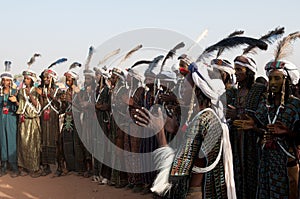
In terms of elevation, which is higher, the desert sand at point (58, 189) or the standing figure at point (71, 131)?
the standing figure at point (71, 131)

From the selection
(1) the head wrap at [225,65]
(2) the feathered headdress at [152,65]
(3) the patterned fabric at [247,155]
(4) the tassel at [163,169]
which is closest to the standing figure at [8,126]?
(2) the feathered headdress at [152,65]

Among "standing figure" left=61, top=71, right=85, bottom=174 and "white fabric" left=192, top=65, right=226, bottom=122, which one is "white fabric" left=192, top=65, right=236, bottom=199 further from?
"standing figure" left=61, top=71, right=85, bottom=174

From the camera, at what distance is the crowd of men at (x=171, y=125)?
290cm

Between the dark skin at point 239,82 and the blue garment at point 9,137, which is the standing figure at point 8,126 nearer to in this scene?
the blue garment at point 9,137

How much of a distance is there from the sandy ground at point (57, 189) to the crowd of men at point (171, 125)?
0.23m

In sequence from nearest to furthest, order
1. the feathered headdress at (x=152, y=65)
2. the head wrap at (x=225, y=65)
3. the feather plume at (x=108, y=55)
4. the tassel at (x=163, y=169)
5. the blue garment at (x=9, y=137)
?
the tassel at (x=163, y=169) → the head wrap at (x=225, y=65) → the feathered headdress at (x=152, y=65) → the blue garment at (x=9, y=137) → the feather plume at (x=108, y=55)

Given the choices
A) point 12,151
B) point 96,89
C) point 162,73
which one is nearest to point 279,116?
point 162,73

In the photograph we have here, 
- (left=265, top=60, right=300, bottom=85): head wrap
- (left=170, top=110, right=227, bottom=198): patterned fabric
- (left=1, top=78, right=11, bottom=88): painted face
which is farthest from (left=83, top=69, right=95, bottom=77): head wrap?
(left=170, top=110, right=227, bottom=198): patterned fabric

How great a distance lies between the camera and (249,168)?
4734 mm

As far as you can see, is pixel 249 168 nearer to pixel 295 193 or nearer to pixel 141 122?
pixel 295 193

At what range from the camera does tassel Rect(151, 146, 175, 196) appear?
2.77 metres

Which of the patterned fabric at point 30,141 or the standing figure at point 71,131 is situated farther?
the patterned fabric at point 30,141

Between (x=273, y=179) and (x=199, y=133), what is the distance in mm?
1745

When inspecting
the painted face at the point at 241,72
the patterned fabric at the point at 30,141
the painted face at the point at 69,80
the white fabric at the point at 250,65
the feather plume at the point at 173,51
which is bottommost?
the patterned fabric at the point at 30,141
